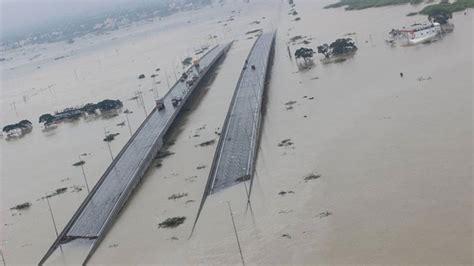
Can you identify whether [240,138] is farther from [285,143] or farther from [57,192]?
[57,192]

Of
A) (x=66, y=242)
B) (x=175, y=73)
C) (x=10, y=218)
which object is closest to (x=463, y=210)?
(x=66, y=242)

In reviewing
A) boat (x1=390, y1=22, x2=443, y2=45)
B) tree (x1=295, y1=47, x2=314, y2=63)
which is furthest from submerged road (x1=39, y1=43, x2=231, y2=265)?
boat (x1=390, y1=22, x2=443, y2=45)

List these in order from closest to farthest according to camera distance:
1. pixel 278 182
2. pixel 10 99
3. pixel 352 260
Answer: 1. pixel 352 260
2. pixel 278 182
3. pixel 10 99

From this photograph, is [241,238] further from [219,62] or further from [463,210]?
[219,62]

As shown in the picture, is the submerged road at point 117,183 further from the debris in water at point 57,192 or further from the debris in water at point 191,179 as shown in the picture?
the debris in water at point 191,179

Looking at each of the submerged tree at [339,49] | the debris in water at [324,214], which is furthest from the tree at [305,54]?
the debris in water at [324,214]
